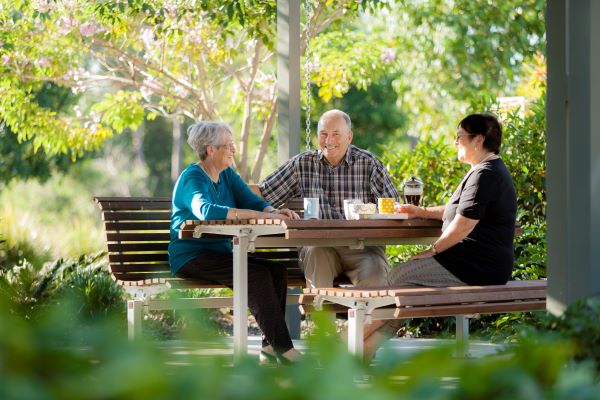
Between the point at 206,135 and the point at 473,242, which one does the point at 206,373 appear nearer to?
the point at 473,242

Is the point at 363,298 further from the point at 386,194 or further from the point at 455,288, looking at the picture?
the point at 386,194

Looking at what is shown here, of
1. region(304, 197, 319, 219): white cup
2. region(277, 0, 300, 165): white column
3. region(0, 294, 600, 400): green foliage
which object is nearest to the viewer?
region(0, 294, 600, 400): green foliage

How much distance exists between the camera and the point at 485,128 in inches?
186

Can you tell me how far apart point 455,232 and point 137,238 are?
1.74m

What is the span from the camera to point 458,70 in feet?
61.0

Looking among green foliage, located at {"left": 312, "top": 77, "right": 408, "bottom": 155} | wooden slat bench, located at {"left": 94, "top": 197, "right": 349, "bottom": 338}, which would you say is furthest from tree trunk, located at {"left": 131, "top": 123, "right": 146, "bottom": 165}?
wooden slat bench, located at {"left": 94, "top": 197, "right": 349, "bottom": 338}

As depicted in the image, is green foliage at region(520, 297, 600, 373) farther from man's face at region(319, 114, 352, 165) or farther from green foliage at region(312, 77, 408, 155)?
Result: green foliage at region(312, 77, 408, 155)

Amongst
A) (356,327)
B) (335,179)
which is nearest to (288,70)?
(335,179)

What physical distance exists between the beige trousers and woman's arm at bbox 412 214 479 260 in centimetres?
74

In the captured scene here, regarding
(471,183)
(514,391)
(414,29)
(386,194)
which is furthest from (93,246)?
(414,29)

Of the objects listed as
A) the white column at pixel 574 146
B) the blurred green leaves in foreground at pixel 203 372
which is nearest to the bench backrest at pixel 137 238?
the white column at pixel 574 146

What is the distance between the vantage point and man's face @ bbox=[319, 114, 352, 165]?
5.48 meters

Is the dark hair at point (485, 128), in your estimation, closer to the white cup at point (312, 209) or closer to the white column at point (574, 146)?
the white cup at point (312, 209)

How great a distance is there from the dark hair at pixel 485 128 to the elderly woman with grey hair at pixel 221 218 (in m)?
0.88
